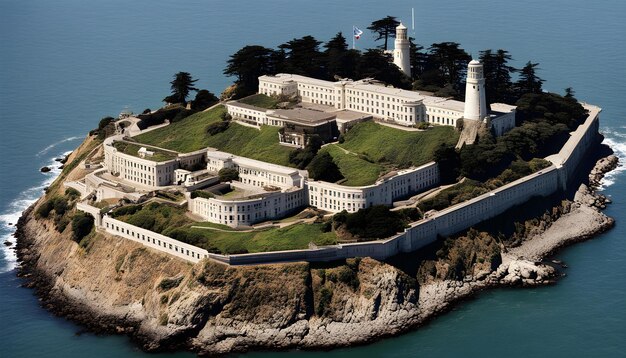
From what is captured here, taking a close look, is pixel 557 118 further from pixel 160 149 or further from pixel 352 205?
pixel 160 149

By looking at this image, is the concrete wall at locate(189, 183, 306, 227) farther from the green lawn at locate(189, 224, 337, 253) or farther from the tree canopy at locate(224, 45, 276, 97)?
the tree canopy at locate(224, 45, 276, 97)

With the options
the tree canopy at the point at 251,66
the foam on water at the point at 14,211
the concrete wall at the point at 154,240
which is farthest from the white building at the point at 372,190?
the foam on water at the point at 14,211

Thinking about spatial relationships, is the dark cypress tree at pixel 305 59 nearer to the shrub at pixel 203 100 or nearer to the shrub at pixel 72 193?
the shrub at pixel 203 100

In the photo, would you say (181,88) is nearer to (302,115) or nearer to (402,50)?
(302,115)

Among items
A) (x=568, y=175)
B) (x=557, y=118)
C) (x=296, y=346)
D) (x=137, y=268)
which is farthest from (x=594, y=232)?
(x=137, y=268)

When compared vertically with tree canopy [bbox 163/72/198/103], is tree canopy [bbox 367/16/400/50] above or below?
above

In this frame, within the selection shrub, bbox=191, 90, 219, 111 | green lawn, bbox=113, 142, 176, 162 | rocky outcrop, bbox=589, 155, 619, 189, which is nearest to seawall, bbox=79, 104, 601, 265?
rocky outcrop, bbox=589, 155, 619, 189

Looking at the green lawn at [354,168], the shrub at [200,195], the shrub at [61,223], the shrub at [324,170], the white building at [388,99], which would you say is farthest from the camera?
the white building at [388,99]
